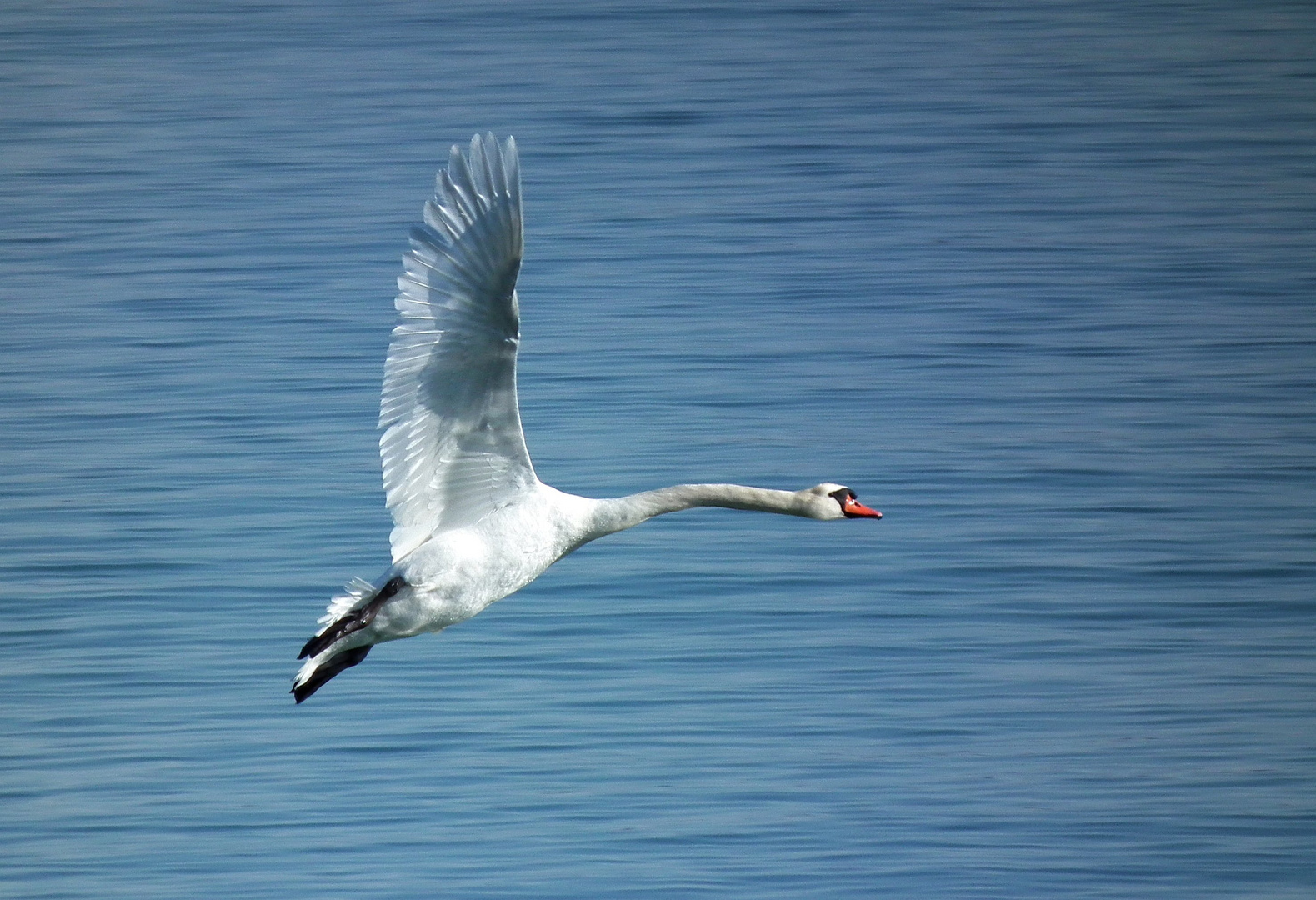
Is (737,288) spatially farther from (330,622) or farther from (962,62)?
(330,622)

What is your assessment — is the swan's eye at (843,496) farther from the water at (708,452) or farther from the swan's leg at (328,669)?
the swan's leg at (328,669)

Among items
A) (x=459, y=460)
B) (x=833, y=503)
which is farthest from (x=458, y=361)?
(x=833, y=503)

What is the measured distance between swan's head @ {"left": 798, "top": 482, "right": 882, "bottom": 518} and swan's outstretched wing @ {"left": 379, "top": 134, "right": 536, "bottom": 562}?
1.28 meters

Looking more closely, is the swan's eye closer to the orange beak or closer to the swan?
the orange beak

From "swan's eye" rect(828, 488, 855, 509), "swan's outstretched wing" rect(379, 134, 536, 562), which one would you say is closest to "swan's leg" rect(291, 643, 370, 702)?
"swan's outstretched wing" rect(379, 134, 536, 562)

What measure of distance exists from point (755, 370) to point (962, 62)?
8.31 meters

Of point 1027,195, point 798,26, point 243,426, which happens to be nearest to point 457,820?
point 243,426

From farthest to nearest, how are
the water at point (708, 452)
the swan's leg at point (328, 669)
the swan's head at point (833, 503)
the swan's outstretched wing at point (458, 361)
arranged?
the water at point (708, 452) < the swan's head at point (833, 503) < the swan's leg at point (328, 669) < the swan's outstretched wing at point (458, 361)

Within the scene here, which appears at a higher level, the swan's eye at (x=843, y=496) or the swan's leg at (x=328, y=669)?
the swan's eye at (x=843, y=496)

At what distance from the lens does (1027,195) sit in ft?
63.7

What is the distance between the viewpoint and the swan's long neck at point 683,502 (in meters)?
8.36

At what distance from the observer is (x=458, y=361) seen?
315 inches

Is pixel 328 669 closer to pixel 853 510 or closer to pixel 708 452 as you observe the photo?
pixel 853 510

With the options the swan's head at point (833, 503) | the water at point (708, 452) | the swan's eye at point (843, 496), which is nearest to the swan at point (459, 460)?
the swan's head at point (833, 503)
